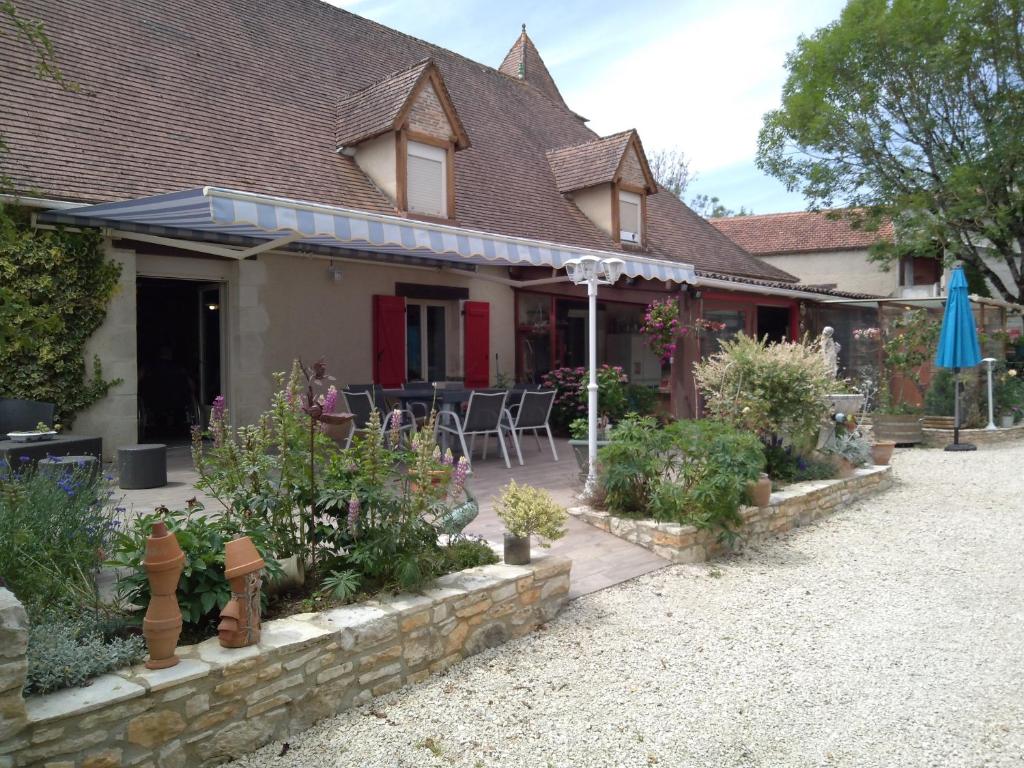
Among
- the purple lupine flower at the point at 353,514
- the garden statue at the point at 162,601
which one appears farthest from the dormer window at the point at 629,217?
the garden statue at the point at 162,601

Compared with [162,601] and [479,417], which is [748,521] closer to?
[479,417]

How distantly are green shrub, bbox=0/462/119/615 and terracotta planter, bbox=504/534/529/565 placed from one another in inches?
89.2

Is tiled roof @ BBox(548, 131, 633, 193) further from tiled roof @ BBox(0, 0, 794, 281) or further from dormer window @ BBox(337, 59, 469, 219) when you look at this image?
dormer window @ BBox(337, 59, 469, 219)

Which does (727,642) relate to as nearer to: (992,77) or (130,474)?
(130,474)

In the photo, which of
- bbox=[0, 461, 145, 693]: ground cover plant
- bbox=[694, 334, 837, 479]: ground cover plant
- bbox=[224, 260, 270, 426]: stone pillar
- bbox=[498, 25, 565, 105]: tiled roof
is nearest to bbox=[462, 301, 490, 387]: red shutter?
bbox=[224, 260, 270, 426]: stone pillar

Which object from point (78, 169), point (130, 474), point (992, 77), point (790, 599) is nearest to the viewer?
point (790, 599)

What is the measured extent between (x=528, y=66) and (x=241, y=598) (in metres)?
20.3

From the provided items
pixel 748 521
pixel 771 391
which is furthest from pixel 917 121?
pixel 748 521

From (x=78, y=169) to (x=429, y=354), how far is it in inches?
227

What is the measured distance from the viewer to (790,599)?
5.41m

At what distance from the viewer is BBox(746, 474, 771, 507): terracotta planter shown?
271 inches

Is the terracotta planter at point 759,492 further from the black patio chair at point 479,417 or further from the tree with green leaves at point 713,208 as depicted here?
the tree with green leaves at point 713,208

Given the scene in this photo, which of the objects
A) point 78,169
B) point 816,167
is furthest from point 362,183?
point 816,167

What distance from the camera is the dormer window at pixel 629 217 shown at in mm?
15789
